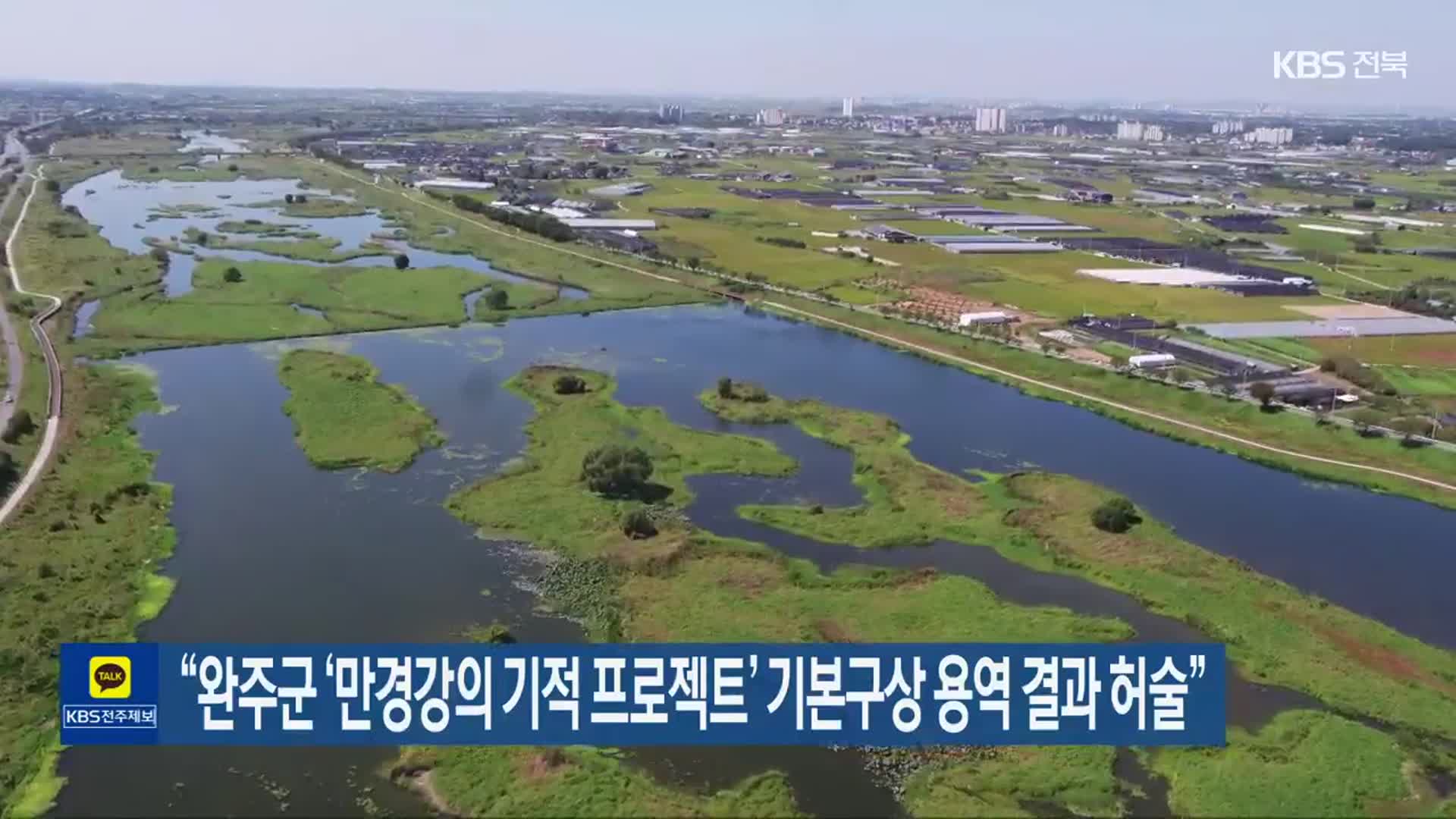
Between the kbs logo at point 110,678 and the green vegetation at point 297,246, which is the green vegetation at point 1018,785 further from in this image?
the green vegetation at point 297,246

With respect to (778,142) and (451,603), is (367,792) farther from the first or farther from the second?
(778,142)

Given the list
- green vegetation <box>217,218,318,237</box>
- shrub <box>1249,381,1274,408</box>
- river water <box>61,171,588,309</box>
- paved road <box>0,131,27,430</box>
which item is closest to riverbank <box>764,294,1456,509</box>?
shrub <box>1249,381,1274,408</box>

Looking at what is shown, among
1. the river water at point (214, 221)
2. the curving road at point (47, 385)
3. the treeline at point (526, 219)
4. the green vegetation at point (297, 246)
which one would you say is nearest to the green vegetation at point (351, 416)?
the curving road at point (47, 385)

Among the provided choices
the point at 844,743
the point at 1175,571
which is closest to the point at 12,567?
the point at 844,743

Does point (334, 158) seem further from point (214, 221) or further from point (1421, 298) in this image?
point (1421, 298)

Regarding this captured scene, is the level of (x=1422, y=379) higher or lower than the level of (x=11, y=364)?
lower

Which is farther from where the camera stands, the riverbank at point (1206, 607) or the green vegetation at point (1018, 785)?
the riverbank at point (1206, 607)

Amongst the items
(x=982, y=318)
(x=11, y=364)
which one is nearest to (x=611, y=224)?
(x=982, y=318)
